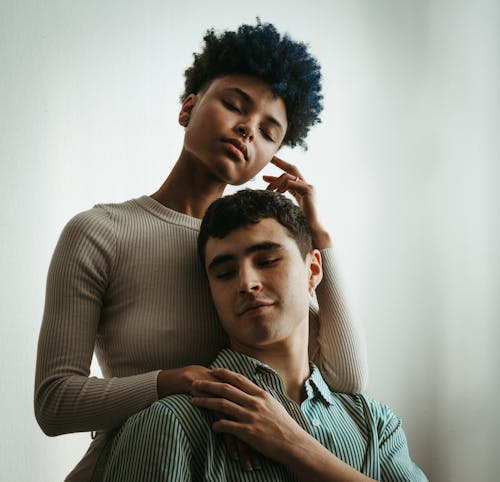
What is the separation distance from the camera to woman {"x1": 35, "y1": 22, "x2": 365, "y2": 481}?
0.97m

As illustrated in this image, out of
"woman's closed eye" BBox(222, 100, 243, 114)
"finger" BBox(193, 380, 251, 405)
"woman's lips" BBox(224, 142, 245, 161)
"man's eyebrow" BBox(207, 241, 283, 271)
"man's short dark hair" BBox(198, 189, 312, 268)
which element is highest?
"woman's closed eye" BBox(222, 100, 243, 114)

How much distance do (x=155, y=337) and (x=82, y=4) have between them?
109 cm

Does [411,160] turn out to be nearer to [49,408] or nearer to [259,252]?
[259,252]

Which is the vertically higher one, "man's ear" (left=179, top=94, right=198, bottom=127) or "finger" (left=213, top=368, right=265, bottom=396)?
"man's ear" (left=179, top=94, right=198, bottom=127)

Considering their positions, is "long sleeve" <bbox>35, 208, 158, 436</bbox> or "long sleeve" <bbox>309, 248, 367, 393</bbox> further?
"long sleeve" <bbox>309, 248, 367, 393</bbox>

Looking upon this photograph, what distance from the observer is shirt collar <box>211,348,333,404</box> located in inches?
38.4

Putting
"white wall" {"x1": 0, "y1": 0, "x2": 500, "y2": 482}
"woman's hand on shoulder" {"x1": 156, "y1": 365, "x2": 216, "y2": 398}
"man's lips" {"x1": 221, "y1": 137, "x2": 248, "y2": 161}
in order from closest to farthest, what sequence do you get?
"woman's hand on shoulder" {"x1": 156, "y1": 365, "x2": 216, "y2": 398} → "man's lips" {"x1": 221, "y1": 137, "x2": 248, "y2": 161} → "white wall" {"x1": 0, "y1": 0, "x2": 500, "y2": 482}

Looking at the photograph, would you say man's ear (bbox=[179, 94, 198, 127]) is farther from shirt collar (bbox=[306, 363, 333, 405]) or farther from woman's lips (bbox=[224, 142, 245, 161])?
shirt collar (bbox=[306, 363, 333, 405])

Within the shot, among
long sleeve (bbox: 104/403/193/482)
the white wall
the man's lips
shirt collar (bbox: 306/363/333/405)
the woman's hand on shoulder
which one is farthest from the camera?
the white wall

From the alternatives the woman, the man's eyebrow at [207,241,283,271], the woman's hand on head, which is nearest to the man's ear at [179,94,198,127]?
the woman

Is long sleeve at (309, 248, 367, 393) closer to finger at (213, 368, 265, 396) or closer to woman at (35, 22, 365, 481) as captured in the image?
woman at (35, 22, 365, 481)

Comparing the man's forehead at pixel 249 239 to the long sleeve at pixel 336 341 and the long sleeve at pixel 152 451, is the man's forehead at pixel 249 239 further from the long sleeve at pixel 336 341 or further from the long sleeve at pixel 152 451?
the long sleeve at pixel 152 451

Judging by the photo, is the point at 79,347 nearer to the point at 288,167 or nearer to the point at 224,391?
the point at 224,391

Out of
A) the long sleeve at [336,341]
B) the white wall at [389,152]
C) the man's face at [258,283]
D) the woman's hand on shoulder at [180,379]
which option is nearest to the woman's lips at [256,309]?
the man's face at [258,283]
